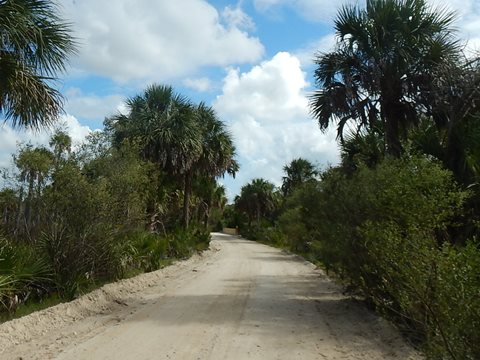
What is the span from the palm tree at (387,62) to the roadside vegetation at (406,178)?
0.03 metres

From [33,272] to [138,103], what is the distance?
63.4ft

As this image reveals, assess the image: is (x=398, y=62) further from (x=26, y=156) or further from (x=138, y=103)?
(x=138, y=103)

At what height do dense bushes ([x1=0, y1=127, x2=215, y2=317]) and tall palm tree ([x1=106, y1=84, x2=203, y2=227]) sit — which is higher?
tall palm tree ([x1=106, y1=84, x2=203, y2=227])

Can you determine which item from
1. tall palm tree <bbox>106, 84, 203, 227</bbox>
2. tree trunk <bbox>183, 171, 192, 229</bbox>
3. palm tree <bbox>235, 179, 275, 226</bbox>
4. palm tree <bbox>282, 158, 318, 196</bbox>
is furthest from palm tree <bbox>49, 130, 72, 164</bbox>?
palm tree <bbox>235, 179, 275, 226</bbox>

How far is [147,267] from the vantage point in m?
18.2

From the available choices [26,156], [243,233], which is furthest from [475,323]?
[243,233]

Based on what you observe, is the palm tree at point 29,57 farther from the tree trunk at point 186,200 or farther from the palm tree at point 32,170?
the tree trunk at point 186,200

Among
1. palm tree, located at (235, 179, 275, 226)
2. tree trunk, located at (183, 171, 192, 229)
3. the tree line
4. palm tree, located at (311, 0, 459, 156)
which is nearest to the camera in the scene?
the tree line

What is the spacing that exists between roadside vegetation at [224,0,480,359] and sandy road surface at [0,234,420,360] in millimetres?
792

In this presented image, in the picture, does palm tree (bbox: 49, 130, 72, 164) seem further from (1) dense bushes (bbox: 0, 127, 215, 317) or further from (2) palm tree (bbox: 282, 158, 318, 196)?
(2) palm tree (bbox: 282, 158, 318, 196)

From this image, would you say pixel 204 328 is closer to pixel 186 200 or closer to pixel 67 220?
pixel 67 220

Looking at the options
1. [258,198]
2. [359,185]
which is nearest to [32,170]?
[359,185]

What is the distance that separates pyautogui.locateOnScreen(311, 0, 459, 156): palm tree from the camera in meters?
12.3

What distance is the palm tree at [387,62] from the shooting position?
484 inches
